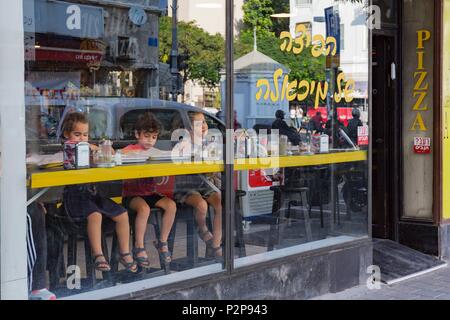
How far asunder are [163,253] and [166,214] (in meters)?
0.28

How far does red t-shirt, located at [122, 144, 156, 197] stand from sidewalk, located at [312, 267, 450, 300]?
175cm

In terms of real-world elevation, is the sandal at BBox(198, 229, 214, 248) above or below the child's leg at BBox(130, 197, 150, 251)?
below

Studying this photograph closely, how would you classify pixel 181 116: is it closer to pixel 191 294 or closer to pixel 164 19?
pixel 164 19

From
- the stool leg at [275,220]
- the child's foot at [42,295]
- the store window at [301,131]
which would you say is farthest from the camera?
the stool leg at [275,220]

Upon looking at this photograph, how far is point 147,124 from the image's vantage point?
527 cm

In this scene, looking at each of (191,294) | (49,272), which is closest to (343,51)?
(191,294)

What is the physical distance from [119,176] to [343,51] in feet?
8.59

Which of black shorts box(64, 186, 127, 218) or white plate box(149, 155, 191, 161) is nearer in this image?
black shorts box(64, 186, 127, 218)

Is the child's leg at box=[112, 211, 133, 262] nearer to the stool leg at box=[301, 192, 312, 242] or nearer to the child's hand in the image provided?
the child's hand

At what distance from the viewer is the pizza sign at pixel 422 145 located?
746 centimetres

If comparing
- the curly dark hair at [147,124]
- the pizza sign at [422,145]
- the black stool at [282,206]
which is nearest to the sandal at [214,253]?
the black stool at [282,206]

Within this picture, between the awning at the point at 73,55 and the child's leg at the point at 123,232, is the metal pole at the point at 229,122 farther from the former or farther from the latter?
the awning at the point at 73,55

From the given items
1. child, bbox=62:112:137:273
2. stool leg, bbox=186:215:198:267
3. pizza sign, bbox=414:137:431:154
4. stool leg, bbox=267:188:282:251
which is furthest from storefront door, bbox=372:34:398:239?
child, bbox=62:112:137:273

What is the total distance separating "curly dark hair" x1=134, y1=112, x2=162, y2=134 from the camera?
526 cm
